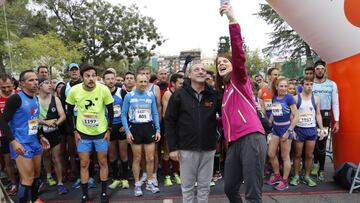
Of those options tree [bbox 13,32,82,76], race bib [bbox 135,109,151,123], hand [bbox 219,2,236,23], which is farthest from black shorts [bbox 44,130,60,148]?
tree [bbox 13,32,82,76]

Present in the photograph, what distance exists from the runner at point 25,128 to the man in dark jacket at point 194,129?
1824 mm

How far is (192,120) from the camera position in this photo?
3.61m

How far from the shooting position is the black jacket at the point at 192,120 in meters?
3.61

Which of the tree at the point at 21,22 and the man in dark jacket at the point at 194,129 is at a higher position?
the tree at the point at 21,22

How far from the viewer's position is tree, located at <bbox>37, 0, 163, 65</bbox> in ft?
90.8

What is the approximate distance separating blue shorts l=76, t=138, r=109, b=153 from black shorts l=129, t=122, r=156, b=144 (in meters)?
0.64

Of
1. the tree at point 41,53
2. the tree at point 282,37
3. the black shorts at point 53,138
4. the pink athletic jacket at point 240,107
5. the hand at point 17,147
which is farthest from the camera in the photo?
the tree at point 282,37

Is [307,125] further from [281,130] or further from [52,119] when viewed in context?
[52,119]

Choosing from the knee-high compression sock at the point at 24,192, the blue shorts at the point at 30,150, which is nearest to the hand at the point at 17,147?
the blue shorts at the point at 30,150

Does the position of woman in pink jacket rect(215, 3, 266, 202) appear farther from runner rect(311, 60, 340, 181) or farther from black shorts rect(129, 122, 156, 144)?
runner rect(311, 60, 340, 181)

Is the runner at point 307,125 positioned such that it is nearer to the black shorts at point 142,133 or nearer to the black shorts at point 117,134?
the black shorts at point 142,133

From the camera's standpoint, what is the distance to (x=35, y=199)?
4.66m

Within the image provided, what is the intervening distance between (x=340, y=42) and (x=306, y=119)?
126 cm

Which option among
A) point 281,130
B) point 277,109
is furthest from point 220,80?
point 281,130
